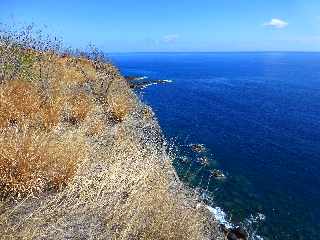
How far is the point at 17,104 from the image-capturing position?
41.3 ft

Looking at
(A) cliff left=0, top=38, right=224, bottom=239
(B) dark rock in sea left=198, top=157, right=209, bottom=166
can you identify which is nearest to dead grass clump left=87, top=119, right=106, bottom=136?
(A) cliff left=0, top=38, right=224, bottom=239

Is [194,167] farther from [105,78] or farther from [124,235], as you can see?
[124,235]

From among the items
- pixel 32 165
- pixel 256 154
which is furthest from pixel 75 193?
pixel 256 154

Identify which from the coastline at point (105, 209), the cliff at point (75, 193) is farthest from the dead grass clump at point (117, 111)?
the coastline at point (105, 209)

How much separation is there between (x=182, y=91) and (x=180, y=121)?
102 ft

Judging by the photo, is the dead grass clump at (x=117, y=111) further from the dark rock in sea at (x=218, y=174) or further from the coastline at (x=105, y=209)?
the dark rock in sea at (x=218, y=174)

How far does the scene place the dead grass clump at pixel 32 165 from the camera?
23.5 ft

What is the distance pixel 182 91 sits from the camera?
75.4 meters

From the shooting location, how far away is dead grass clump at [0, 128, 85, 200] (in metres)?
7.18

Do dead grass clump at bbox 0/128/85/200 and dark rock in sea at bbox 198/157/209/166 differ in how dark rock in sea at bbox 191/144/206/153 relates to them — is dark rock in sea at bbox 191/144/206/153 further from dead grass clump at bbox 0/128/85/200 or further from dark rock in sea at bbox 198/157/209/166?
dead grass clump at bbox 0/128/85/200

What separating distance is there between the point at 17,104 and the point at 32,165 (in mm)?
5405

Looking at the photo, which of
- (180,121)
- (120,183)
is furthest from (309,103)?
(120,183)

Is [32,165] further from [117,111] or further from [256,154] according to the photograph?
[256,154]

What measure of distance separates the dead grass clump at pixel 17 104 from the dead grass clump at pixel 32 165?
2.08m
